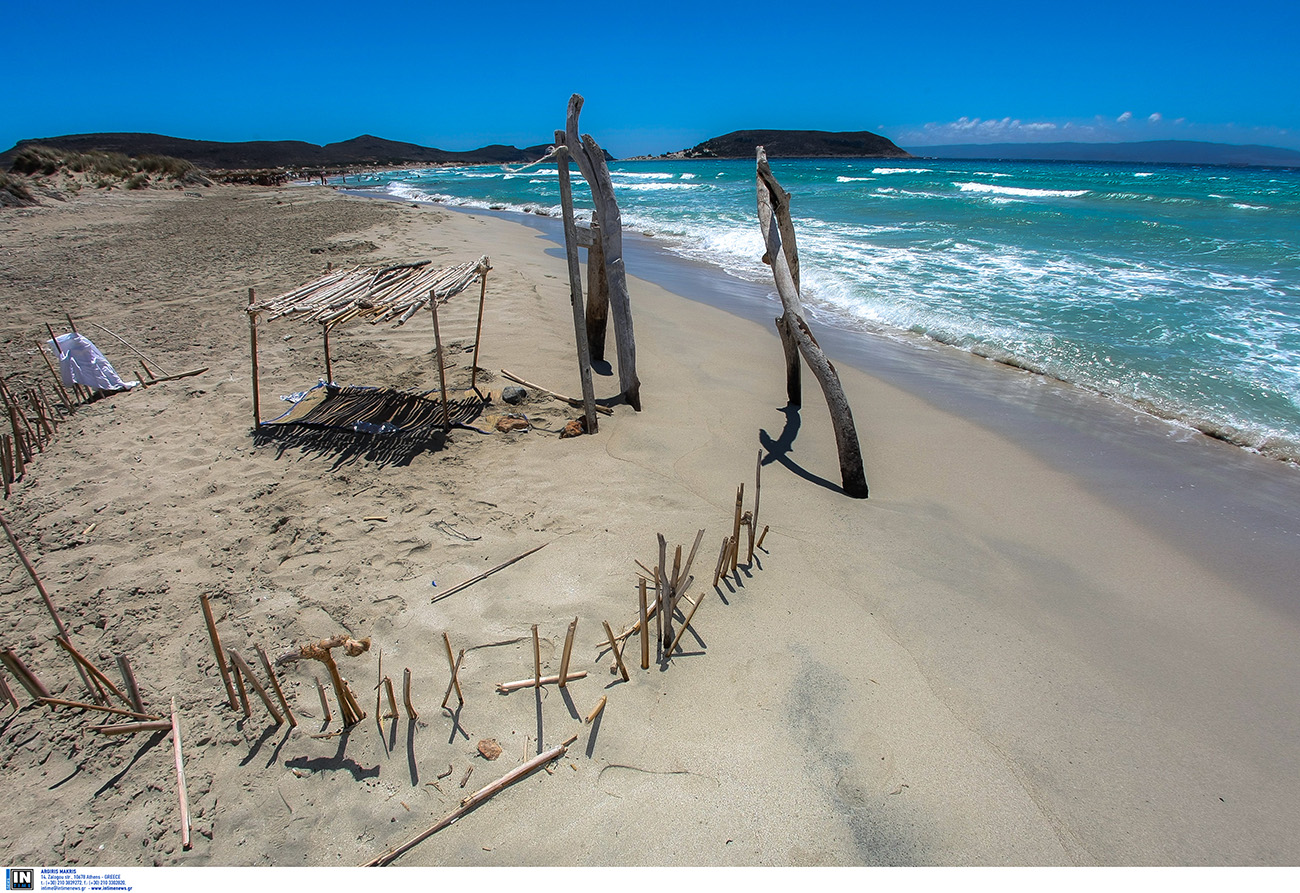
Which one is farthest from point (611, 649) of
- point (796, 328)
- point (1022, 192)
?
point (1022, 192)

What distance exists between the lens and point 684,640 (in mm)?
2873

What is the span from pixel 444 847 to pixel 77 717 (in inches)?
67.6

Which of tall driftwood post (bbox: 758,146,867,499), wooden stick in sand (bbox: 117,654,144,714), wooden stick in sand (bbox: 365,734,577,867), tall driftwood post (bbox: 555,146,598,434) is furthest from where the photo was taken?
tall driftwood post (bbox: 555,146,598,434)

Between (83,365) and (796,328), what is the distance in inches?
246

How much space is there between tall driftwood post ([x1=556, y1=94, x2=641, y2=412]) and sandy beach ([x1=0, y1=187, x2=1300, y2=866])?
450 mm

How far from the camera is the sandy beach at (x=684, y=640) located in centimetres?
211

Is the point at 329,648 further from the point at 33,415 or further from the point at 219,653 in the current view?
the point at 33,415

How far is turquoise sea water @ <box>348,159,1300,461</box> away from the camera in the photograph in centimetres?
605

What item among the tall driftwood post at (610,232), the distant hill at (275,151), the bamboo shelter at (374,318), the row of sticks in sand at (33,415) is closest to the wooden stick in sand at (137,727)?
the bamboo shelter at (374,318)

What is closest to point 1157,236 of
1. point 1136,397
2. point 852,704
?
point 1136,397

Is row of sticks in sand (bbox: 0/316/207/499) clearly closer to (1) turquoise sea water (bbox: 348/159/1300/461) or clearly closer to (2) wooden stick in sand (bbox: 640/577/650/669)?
(2) wooden stick in sand (bbox: 640/577/650/669)

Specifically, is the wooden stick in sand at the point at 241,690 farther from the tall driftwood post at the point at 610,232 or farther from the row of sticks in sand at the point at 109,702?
the tall driftwood post at the point at 610,232

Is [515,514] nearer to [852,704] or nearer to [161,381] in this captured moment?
[852,704]

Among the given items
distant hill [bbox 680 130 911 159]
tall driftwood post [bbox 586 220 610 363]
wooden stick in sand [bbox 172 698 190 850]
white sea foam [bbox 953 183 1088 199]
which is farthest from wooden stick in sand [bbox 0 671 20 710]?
distant hill [bbox 680 130 911 159]
